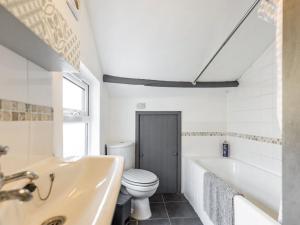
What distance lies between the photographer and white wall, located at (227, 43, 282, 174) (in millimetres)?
2496

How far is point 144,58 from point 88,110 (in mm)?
970

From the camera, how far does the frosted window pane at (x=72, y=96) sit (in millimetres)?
1827

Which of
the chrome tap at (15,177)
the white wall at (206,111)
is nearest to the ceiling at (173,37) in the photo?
the white wall at (206,111)

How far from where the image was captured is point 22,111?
2.83 feet

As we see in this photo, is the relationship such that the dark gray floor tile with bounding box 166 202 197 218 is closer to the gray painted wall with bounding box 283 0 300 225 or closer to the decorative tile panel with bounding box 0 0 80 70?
the gray painted wall with bounding box 283 0 300 225

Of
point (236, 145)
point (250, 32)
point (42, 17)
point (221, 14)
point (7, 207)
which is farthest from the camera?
point (236, 145)

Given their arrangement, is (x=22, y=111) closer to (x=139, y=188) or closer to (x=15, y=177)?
(x=15, y=177)

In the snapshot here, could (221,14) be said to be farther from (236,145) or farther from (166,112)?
(236,145)

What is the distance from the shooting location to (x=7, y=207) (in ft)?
1.90

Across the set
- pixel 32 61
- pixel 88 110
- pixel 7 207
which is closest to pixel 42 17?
pixel 32 61

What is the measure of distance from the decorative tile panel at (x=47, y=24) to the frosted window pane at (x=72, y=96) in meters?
0.86

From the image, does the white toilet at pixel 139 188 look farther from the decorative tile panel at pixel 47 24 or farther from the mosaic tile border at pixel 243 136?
the decorative tile panel at pixel 47 24

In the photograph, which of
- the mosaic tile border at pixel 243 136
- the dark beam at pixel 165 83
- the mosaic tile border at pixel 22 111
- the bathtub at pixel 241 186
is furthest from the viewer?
the dark beam at pixel 165 83

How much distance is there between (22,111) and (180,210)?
265 centimetres
